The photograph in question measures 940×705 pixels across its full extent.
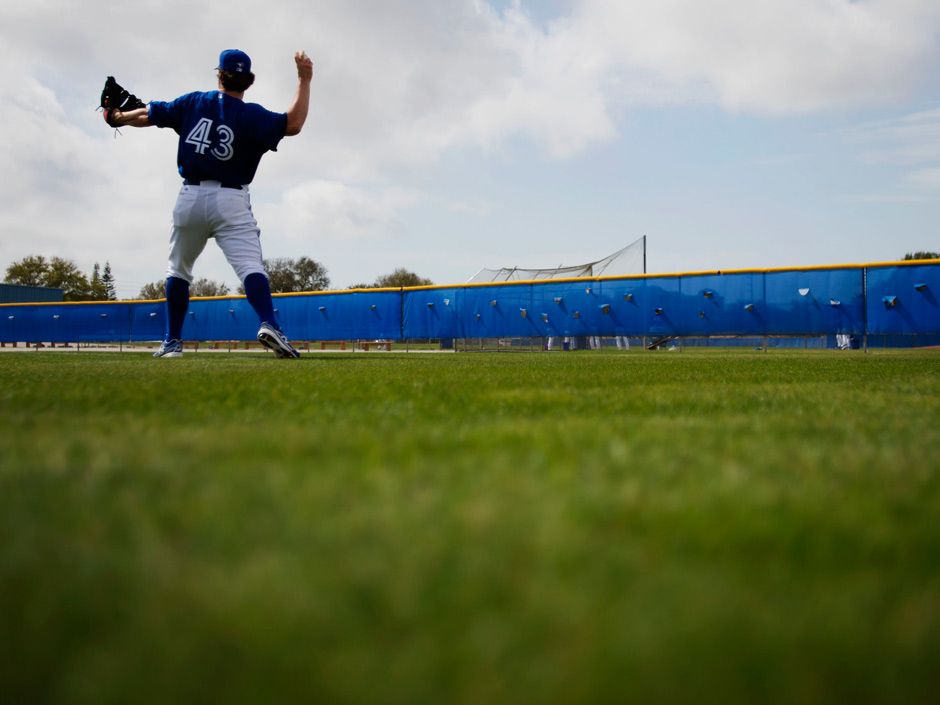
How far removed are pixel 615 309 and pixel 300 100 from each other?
13.0 meters

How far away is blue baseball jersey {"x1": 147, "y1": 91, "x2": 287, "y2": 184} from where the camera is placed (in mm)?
5957

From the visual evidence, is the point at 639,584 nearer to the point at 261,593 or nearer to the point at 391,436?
the point at 261,593

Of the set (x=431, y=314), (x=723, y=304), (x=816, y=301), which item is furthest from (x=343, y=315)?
(x=816, y=301)

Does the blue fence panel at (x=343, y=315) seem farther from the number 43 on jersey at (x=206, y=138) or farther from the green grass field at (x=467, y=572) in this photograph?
the green grass field at (x=467, y=572)

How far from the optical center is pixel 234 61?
238 inches

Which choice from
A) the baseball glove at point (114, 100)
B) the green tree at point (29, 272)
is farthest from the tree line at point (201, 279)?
the baseball glove at point (114, 100)

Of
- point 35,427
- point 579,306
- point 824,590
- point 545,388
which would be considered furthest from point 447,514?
point 579,306

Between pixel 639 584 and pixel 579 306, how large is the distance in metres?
18.1

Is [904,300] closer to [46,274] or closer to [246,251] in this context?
[246,251]

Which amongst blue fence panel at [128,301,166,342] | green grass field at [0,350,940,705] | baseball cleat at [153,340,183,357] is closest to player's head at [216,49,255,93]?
baseball cleat at [153,340,183,357]

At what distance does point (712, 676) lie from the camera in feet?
1.57

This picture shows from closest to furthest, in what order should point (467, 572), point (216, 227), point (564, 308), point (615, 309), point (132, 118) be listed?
1. point (467, 572)
2. point (216, 227)
3. point (132, 118)
4. point (615, 309)
5. point (564, 308)

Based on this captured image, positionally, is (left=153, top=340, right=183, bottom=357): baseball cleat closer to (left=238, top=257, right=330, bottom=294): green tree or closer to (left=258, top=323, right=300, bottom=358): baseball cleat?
(left=258, top=323, right=300, bottom=358): baseball cleat

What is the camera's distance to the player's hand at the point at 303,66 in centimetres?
611
